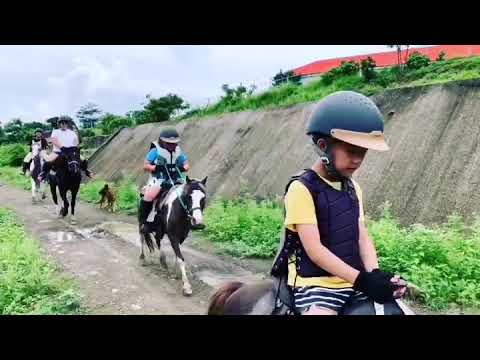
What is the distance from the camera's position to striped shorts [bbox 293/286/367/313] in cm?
210

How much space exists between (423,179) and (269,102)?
8.62m

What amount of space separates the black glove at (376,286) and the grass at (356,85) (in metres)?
9.19

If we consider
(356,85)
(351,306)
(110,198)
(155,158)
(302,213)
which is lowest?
(110,198)

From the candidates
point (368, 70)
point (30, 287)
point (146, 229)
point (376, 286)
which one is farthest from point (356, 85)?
point (376, 286)

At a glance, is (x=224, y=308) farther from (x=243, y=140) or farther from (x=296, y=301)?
(x=243, y=140)

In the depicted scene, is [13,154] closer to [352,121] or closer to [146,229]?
[146,229]

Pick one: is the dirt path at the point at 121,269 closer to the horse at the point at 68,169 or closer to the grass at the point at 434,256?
the horse at the point at 68,169

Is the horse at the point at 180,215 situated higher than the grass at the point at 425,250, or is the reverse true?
the horse at the point at 180,215

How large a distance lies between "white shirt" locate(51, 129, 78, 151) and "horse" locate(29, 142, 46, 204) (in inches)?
163

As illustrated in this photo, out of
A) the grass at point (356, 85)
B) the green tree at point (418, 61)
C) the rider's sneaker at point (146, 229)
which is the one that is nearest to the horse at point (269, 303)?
the rider's sneaker at point (146, 229)

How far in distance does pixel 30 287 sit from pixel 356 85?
35.2 feet

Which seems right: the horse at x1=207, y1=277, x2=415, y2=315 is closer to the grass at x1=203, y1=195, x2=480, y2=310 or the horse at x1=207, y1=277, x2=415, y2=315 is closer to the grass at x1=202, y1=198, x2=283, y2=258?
the grass at x1=203, y1=195, x2=480, y2=310

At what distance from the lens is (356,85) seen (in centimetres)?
1343

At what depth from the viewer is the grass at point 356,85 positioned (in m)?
11.4
